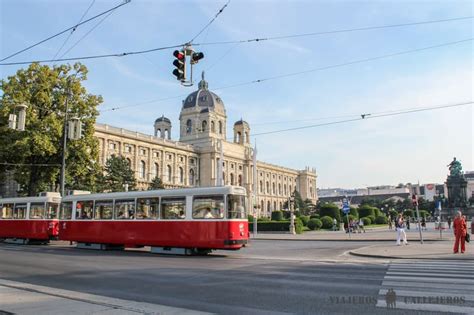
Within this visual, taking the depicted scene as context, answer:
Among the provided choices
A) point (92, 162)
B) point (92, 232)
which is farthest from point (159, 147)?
point (92, 232)

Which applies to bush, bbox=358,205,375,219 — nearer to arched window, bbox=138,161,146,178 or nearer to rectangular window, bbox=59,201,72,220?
arched window, bbox=138,161,146,178

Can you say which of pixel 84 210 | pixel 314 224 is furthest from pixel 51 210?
pixel 314 224

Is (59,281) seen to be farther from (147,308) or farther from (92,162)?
(92,162)

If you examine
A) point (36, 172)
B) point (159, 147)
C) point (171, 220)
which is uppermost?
point (159, 147)

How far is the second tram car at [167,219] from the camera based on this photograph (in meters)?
17.0

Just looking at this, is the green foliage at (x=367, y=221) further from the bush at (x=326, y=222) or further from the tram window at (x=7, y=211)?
the tram window at (x=7, y=211)

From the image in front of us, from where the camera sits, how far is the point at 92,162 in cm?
3350

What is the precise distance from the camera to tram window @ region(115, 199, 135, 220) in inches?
778

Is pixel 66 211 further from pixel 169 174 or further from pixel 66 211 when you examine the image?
pixel 169 174

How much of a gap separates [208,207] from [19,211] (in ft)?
49.8

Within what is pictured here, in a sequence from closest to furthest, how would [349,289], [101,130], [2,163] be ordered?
[349,289] < [2,163] < [101,130]

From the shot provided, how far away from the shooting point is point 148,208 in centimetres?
1909

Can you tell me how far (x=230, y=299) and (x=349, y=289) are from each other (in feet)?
8.12

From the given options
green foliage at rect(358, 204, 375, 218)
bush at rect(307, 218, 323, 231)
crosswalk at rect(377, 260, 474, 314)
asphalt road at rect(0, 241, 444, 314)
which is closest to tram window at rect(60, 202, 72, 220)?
asphalt road at rect(0, 241, 444, 314)
